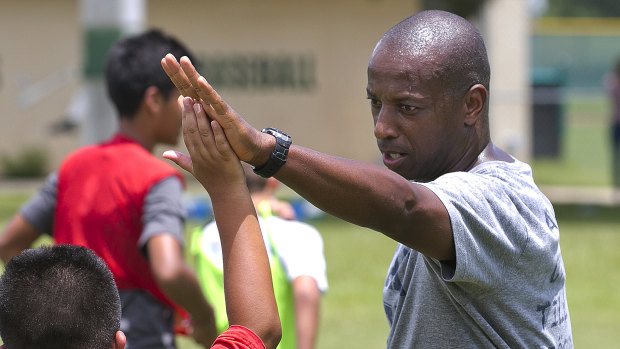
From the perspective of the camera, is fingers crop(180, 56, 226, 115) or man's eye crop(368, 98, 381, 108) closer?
fingers crop(180, 56, 226, 115)

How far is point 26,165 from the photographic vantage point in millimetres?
20578

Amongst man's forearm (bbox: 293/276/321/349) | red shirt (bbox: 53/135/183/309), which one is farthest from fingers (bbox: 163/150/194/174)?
man's forearm (bbox: 293/276/321/349)

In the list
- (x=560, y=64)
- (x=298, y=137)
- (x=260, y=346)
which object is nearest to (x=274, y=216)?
(x=260, y=346)

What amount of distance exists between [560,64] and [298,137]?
Answer: 23.0 ft

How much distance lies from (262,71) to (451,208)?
774 inches

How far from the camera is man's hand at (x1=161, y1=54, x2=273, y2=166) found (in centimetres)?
206

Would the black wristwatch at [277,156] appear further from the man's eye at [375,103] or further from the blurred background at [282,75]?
the blurred background at [282,75]

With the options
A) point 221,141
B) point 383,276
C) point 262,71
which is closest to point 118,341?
point 221,141

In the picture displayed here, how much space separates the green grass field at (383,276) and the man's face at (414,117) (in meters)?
5.67

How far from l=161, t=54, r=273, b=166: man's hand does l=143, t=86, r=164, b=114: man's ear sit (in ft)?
6.99

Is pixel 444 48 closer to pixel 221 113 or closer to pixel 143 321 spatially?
pixel 221 113

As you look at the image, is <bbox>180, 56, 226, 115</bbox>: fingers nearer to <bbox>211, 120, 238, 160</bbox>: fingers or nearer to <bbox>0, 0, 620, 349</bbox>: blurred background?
<bbox>211, 120, 238, 160</bbox>: fingers

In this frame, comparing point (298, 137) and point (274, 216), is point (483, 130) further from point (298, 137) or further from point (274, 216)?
point (298, 137)

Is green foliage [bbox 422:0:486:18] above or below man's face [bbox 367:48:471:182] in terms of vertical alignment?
below
